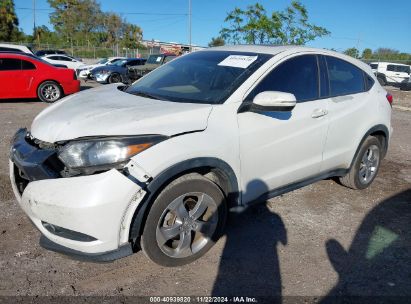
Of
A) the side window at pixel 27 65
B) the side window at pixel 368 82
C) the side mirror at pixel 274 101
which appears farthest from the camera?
the side window at pixel 27 65

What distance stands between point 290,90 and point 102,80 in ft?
48.9

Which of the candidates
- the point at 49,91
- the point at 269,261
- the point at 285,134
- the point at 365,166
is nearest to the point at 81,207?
the point at 269,261

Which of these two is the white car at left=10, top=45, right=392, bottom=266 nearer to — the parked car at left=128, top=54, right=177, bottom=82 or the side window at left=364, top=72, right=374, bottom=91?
the side window at left=364, top=72, right=374, bottom=91

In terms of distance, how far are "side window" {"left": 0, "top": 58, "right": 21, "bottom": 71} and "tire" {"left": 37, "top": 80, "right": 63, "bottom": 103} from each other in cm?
81

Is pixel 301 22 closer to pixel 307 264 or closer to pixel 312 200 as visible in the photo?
pixel 312 200

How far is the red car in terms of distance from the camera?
Answer: 10391 mm

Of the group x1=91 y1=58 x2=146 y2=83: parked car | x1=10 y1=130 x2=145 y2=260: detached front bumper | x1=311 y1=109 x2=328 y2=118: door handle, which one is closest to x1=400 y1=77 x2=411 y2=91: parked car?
x1=91 y1=58 x2=146 y2=83: parked car

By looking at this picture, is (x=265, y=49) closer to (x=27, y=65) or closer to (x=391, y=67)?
(x=27, y=65)

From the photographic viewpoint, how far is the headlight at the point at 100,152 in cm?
244

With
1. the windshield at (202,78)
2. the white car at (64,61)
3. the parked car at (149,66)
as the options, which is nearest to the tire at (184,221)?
the windshield at (202,78)

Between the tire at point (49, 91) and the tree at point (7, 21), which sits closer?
the tire at point (49, 91)

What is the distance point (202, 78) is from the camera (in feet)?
11.5

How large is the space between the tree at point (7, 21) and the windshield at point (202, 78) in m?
54.6

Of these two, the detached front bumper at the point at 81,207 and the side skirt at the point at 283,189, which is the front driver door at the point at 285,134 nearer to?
the side skirt at the point at 283,189
